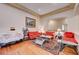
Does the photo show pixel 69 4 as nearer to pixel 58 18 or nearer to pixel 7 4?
pixel 58 18

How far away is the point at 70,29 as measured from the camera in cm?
164

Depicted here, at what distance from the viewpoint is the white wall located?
1595 millimetres

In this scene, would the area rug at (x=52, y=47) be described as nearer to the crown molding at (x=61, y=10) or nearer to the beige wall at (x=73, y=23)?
the beige wall at (x=73, y=23)

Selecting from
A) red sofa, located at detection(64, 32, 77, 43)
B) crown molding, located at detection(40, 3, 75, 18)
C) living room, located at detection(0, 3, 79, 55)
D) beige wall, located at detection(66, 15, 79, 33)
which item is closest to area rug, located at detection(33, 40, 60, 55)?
living room, located at detection(0, 3, 79, 55)

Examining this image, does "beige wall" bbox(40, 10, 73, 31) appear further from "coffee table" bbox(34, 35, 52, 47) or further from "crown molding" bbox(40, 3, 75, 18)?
"coffee table" bbox(34, 35, 52, 47)

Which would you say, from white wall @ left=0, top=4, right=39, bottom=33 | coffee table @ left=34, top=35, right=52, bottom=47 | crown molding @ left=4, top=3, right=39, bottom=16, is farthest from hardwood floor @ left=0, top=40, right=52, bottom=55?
crown molding @ left=4, top=3, right=39, bottom=16

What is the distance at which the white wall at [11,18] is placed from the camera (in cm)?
159

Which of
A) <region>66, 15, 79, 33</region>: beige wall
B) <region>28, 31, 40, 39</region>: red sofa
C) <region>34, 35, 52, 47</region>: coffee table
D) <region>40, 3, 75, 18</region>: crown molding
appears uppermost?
<region>40, 3, 75, 18</region>: crown molding

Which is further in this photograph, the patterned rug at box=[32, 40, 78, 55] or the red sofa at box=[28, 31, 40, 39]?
the red sofa at box=[28, 31, 40, 39]

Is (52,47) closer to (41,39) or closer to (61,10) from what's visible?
(41,39)

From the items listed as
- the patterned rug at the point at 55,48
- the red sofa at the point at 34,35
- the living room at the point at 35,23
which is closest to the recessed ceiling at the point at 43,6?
the living room at the point at 35,23

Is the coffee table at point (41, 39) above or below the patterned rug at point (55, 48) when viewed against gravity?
above

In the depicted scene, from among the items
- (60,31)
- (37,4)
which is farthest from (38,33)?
(37,4)

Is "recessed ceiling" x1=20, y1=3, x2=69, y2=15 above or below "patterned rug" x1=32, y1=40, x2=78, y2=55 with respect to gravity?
above
